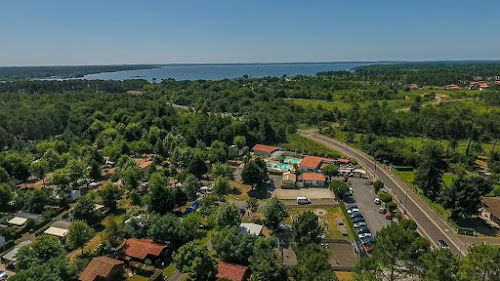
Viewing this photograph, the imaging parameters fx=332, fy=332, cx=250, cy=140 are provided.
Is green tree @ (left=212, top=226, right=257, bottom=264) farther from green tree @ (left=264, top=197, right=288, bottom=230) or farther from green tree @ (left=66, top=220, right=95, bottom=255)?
green tree @ (left=66, top=220, right=95, bottom=255)

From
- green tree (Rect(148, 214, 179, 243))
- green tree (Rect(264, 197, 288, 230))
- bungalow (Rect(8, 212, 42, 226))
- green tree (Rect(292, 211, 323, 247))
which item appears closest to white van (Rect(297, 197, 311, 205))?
green tree (Rect(264, 197, 288, 230))

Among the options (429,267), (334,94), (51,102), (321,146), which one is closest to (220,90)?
(334,94)

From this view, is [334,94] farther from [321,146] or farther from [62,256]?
[62,256]

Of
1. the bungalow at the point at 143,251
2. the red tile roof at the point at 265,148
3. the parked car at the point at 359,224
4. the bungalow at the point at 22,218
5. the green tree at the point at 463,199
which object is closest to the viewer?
the bungalow at the point at 143,251

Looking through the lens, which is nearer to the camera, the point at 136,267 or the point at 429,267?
the point at 429,267

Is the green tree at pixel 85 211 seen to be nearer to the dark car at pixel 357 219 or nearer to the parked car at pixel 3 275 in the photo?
the parked car at pixel 3 275

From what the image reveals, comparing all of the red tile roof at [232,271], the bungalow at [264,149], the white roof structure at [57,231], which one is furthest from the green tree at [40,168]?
the red tile roof at [232,271]
